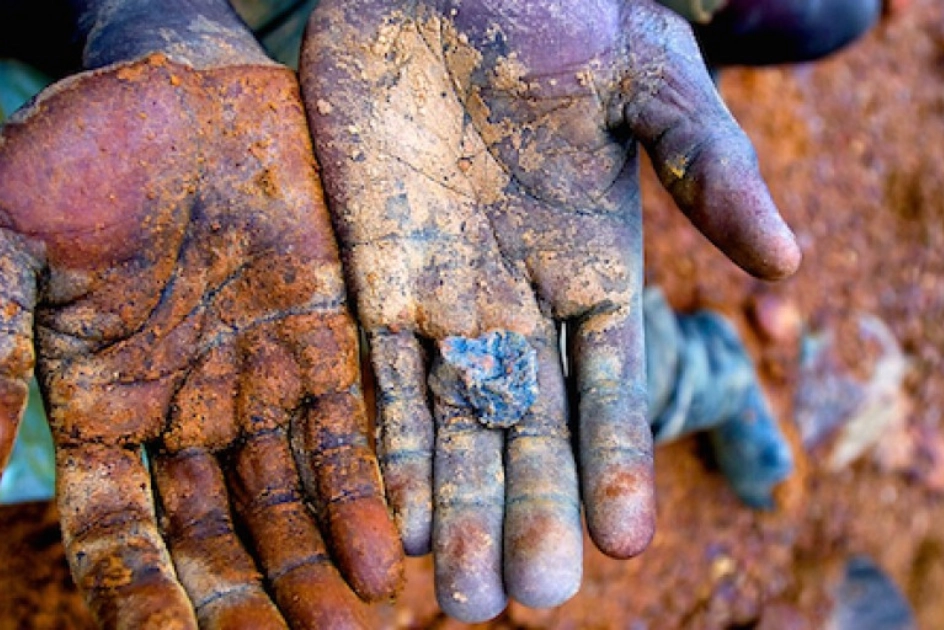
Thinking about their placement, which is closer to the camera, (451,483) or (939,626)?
(451,483)

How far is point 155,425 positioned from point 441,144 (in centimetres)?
53

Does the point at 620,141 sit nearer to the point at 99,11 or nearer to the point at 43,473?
the point at 99,11

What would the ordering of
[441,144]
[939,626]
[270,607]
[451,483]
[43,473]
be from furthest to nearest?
[939,626] → [43,473] → [441,144] → [451,483] → [270,607]

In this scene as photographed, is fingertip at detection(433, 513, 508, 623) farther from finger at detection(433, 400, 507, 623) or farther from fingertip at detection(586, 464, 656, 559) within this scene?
fingertip at detection(586, 464, 656, 559)

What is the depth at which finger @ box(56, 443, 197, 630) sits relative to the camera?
2.93ft

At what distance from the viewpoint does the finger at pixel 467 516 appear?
1.04m

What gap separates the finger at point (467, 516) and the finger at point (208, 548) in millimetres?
209

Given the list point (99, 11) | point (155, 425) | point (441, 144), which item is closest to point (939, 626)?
point (441, 144)

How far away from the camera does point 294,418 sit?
1116 mm

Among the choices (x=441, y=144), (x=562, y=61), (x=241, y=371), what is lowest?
(x=241, y=371)

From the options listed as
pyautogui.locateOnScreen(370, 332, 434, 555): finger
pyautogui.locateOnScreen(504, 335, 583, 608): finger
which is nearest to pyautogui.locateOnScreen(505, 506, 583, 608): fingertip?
pyautogui.locateOnScreen(504, 335, 583, 608): finger

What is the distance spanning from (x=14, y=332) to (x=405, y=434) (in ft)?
1.52

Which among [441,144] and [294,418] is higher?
[441,144]

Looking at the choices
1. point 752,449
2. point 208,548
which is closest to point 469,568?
point 208,548
